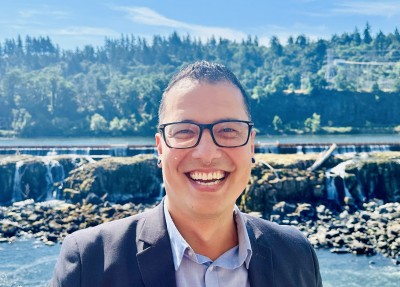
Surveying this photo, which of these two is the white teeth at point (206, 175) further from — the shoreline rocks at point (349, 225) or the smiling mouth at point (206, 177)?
the shoreline rocks at point (349, 225)

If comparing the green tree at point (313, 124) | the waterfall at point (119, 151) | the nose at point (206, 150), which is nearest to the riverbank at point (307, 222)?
the waterfall at point (119, 151)

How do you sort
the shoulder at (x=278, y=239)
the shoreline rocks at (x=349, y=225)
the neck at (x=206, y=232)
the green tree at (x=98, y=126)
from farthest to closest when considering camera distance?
the green tree at (x=98, y=126), the shoreline rocks at (x=349, y=225), the shoulder at (x=278, y=239), the neck at (x=206, y=232)

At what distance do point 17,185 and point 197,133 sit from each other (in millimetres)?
30957

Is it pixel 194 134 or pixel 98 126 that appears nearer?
pixel 194 134

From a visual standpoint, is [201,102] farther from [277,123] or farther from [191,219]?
[277,123]

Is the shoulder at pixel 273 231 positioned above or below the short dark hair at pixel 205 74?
below

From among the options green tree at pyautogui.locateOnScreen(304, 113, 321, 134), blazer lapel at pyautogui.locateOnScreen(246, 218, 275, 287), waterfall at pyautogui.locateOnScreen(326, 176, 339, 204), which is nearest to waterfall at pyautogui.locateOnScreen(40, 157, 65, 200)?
waterfall at pyautogui.locateOnScreen(326, 176, 339, 204)

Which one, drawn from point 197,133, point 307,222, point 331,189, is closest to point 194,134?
point 197,133

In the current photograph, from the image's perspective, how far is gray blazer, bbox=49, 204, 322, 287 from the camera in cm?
246

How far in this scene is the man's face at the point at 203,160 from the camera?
8.20ft

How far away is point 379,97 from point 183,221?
83.0 meters

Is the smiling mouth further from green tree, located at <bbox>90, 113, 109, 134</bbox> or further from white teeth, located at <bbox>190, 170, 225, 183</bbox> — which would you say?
green tree, located at <bbox>90, 113, 109, 134</bbox>

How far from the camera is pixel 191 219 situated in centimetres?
258

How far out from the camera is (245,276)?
2641mm
